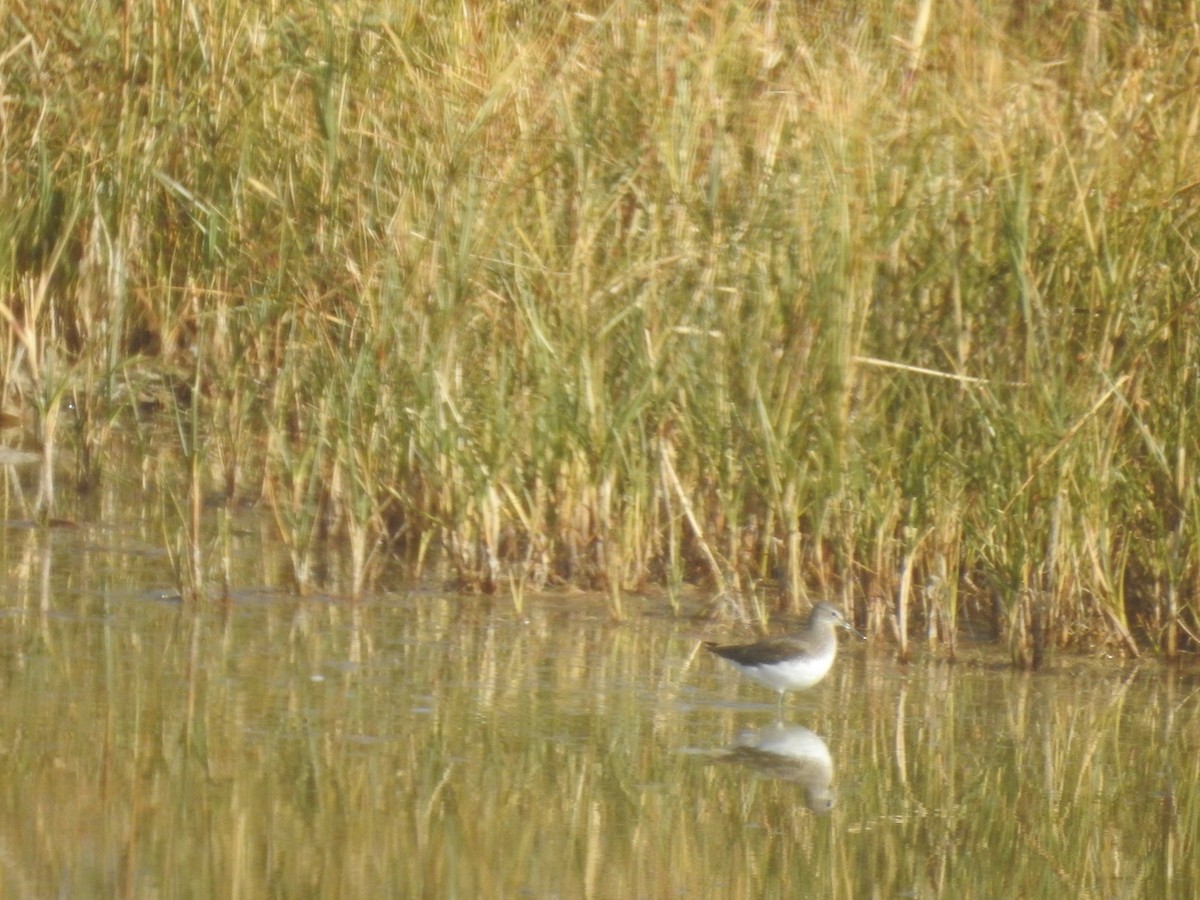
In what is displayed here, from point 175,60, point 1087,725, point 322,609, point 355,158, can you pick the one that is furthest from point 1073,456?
point 175,60

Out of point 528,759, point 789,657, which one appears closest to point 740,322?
point 789,657

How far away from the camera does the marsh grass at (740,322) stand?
233 inches

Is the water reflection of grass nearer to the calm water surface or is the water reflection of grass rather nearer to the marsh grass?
the calm water surface

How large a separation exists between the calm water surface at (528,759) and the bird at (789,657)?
4.6 inches

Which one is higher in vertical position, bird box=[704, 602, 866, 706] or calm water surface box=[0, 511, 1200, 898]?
bird box=[704, 602, 866, 706]

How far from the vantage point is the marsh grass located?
5922 mm

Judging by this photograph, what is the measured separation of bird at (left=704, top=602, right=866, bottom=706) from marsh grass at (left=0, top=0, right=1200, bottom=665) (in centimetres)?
61

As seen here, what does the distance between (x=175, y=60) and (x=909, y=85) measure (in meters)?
2.59

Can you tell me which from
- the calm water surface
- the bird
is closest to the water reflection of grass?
the calm water surface

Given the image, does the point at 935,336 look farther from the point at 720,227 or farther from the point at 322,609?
the point at 322,609

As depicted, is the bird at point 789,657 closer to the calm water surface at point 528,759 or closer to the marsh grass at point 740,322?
the calm water surface at point 528,759

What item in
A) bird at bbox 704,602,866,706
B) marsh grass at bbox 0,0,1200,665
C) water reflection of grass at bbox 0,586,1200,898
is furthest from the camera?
marsh grass at bbox 0,0,1200,665

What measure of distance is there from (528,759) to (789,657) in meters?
0.75

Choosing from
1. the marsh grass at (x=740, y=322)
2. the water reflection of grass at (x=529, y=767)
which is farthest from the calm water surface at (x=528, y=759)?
the marsh grass at (x=740, y=322)
